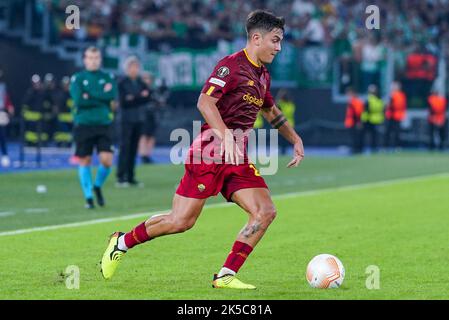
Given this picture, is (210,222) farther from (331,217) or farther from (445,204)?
(445,204)

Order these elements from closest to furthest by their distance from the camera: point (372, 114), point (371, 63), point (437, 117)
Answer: point (372, 114) → point (437, 117) → point (371, 63)

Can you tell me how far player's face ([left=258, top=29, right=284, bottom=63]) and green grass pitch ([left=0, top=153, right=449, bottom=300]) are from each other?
184cm

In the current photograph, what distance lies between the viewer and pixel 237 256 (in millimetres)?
8977

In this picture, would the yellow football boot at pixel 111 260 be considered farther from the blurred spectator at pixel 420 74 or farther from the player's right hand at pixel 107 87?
the blurred spectator at pixel 420 74

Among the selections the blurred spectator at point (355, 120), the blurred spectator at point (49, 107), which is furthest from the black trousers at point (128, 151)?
the blurred spectator at point (355, 120)

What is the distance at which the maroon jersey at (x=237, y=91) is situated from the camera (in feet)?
29.3

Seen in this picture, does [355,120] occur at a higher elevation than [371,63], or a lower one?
lower

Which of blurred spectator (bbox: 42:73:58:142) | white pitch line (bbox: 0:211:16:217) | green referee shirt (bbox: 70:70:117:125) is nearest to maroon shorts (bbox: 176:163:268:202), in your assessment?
white pitch line (bbox: 0:211:16:217)

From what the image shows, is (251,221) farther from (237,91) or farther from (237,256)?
(237,91)

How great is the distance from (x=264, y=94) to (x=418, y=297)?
206cm

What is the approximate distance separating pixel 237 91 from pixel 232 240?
3.82 meters

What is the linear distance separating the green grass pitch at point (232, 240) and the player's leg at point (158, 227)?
19 centimetres

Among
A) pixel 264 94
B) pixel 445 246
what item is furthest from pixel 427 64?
pixel 264 94

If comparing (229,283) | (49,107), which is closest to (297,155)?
(229,283)
